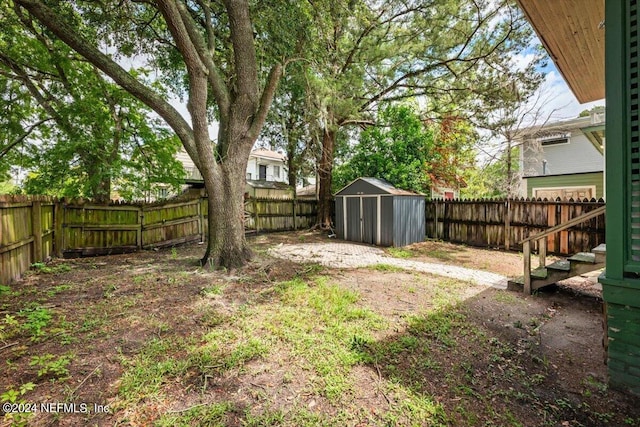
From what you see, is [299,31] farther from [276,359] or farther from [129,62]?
[276,359]

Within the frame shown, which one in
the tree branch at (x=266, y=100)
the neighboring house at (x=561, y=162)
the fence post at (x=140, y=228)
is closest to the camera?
the tree branch at (x=266, y=100)

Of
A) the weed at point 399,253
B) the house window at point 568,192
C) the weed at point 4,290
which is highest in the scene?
the house window at point 568,192

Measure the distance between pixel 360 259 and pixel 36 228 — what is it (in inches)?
258

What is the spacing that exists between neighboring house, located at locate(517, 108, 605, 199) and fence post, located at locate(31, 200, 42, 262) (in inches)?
639

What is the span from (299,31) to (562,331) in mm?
6626

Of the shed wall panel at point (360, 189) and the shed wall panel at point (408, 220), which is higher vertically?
the shed wall panel at point (360, 189)

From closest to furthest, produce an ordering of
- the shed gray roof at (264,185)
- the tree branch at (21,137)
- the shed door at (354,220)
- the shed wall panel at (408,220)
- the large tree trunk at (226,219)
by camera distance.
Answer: the large tree trunk at (226,219) → the tree branch at (21,137) → the shed wall panel at (408,220) → the shed door at (354,220) → the shed gray roof at (264,185)

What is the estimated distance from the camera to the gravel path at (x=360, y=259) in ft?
16.8

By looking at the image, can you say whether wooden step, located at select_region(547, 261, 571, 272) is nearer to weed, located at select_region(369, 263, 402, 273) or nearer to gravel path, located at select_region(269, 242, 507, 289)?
gravel path, located at select_region(269, 242, 507, 289)

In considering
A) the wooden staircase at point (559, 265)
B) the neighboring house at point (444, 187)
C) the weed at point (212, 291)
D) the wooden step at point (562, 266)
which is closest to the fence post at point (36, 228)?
the weed at point (212, 291)

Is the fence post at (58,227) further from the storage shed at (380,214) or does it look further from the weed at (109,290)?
the storage shed at (380,214)

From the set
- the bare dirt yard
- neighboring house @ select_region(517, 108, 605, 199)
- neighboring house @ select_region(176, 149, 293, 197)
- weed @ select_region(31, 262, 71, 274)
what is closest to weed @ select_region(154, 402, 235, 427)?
the bare dirt yard

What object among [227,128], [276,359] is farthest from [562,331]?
[227,128]

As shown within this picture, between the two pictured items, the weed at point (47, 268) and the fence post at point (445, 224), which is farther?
the fence post at point (445, 224)
